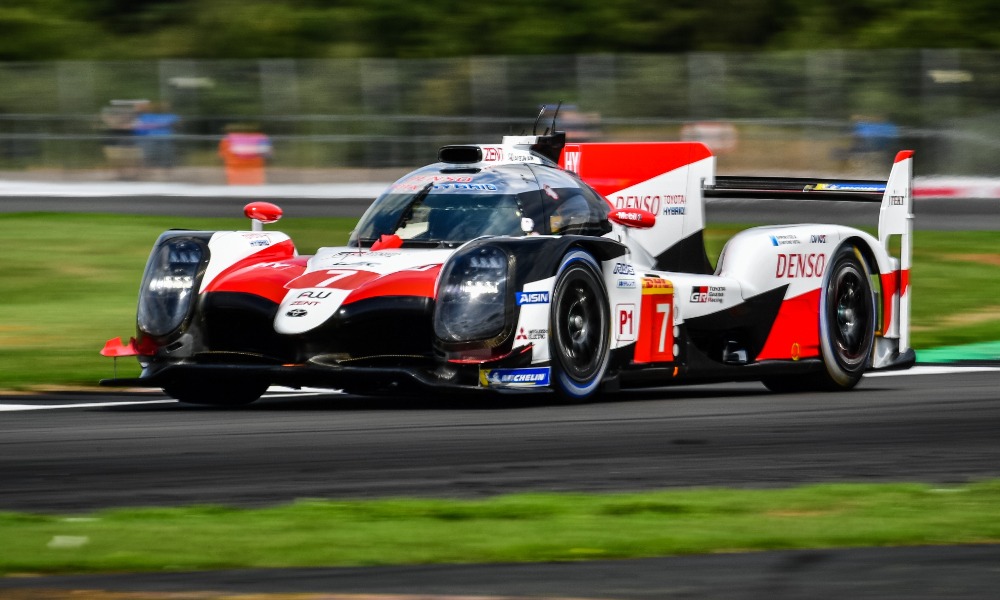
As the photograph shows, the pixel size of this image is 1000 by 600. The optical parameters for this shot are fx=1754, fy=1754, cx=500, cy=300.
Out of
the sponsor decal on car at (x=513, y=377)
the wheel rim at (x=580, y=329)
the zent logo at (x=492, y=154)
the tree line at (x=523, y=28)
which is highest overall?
the tree line at (x=523, y=28)

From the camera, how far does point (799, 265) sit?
11.3m

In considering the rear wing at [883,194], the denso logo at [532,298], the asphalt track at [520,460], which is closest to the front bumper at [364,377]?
the asphalt track at [520,460]

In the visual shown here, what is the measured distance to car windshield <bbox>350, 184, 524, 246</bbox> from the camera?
997 centimetres

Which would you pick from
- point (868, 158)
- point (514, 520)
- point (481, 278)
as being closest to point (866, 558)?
point (514, 520)

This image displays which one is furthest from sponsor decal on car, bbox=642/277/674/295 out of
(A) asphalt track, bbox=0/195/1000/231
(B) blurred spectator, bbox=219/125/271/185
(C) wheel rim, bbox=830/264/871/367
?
(B) blurred spectator, bbox=219/125/271/185

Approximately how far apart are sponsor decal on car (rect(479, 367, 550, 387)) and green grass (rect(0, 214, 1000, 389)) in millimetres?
3459

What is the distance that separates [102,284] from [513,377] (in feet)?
33.2

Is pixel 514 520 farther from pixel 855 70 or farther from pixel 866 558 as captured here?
pixel 855 70

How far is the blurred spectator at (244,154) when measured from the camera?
33750mm

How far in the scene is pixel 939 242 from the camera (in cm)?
2420

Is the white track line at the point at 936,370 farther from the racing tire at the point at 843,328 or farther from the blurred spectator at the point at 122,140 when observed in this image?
the blurred spectator at the point at 122,140

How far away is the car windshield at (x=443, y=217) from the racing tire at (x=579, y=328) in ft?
1.93

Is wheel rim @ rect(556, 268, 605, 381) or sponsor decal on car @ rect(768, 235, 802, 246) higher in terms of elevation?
sponsor decal on car @ rect(768, 235, 802, 246)

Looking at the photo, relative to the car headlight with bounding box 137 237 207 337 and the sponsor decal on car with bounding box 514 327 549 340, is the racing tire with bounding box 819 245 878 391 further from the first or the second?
the car headlight with bounding box 137 237 207 337
